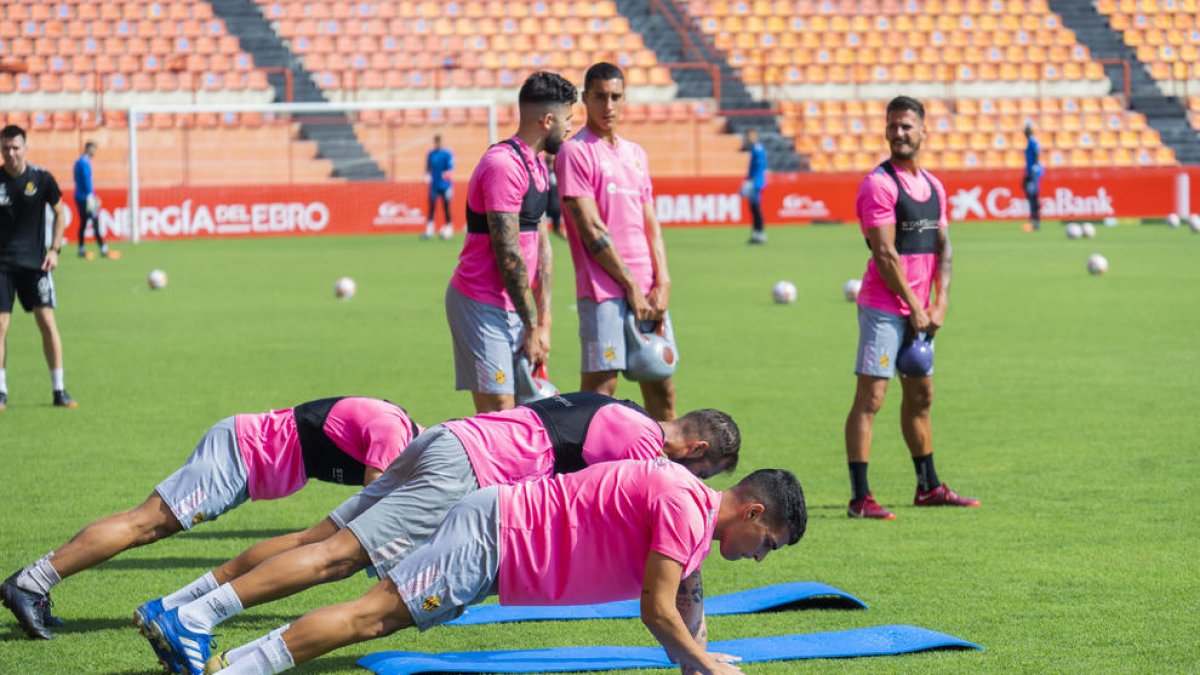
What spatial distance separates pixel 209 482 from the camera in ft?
20.9

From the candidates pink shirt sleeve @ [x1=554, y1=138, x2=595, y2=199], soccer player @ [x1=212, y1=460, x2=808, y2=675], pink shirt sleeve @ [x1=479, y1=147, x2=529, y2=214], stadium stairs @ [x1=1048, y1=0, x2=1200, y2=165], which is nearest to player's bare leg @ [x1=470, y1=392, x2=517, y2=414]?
pink shirt sleeve @ [x1=479, y1=147, x2=529, y2=214]

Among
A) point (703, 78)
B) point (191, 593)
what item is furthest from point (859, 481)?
point (703, 78)

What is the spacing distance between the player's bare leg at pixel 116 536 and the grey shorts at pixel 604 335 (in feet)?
9.14

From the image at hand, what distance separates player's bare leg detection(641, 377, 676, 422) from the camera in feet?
29.0

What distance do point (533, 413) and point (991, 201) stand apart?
33690mm

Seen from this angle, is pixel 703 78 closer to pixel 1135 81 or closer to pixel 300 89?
pixel 300 89

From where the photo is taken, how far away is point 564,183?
859cm

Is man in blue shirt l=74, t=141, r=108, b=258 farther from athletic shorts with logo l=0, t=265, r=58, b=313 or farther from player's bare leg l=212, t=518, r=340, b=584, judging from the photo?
player's bare leg l=212, t=518, r=340, b=584

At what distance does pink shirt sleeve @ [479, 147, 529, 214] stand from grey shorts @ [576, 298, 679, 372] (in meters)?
0.92

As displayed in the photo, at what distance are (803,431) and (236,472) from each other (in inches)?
229

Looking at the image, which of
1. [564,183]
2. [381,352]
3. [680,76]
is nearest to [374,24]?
[680,76]

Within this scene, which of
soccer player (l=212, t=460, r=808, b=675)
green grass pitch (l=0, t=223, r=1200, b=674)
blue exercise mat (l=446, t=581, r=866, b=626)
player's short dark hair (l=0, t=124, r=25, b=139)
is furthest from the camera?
player's short dark hair (l=0, t=124, r=25, b=139)

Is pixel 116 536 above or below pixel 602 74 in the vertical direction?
below

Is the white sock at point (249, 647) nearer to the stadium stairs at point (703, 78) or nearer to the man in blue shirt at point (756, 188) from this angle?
the man in blue shirt at point (756, 188)
